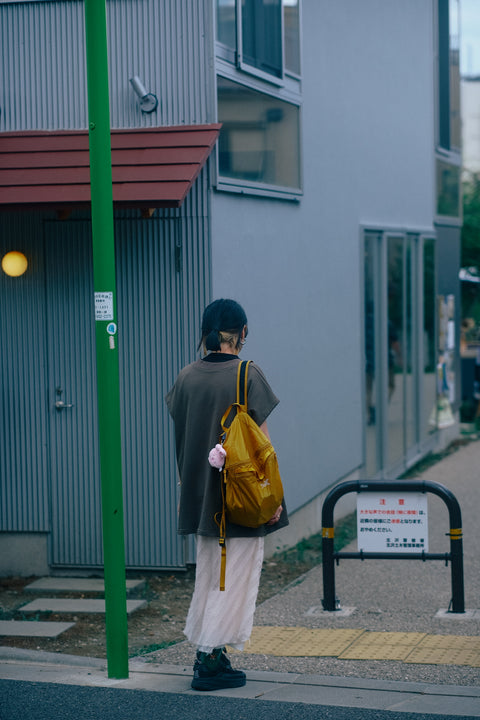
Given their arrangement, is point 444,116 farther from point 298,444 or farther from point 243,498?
point 243,498

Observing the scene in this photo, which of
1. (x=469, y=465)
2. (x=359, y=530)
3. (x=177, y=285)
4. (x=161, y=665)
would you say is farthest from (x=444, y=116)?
(x=161, y=665)

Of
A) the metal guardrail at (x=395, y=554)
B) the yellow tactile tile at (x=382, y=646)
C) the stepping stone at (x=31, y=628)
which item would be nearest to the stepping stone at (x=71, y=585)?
the stepping stone at (x=31, y=628)

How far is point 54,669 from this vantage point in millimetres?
5582

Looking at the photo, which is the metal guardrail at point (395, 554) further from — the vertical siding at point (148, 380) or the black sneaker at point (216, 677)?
the black sneaker at point (216, 677)

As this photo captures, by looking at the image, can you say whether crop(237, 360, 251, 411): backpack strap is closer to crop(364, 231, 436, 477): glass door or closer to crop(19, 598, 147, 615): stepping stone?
crop(19, 598, 147, 615): stepping stone

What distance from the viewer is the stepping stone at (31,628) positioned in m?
6.26

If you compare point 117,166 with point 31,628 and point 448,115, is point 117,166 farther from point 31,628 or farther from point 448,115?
point 448,115

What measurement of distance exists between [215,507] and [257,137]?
4.00 meters

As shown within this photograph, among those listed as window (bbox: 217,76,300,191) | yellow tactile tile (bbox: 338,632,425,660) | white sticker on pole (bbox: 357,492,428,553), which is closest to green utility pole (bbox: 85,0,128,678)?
yellow tactile tile (bbox: 338,632,425,660)

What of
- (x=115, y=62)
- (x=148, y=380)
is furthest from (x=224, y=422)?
(x=115, y=62)

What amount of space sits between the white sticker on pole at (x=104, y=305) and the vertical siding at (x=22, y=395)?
2501 mm

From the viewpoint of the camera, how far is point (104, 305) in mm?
5250

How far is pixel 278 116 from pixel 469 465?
6.12 meters

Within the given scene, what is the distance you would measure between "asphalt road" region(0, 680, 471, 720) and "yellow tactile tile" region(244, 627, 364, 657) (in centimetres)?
88
